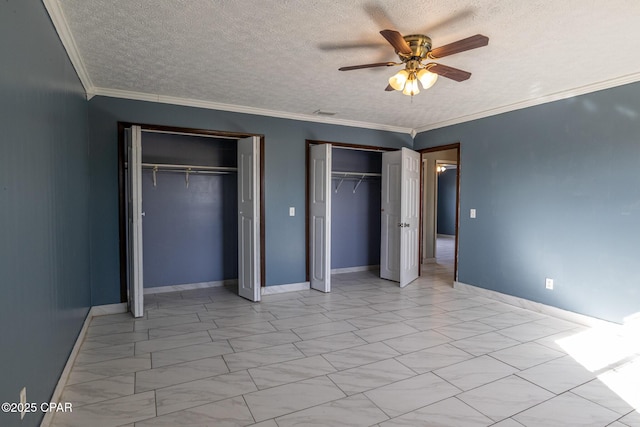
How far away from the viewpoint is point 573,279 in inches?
152

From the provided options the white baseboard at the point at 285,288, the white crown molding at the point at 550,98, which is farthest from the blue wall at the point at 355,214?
the white crown molding at the point at 550,98

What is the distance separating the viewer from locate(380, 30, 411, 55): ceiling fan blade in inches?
86.0

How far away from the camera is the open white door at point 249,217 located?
445 cm


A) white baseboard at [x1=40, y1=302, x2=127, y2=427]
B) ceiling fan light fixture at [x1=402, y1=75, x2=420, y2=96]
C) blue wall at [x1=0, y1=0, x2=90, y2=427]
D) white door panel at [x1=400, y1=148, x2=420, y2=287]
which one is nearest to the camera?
blue wall at [x1=0, y1=0, x2=90, y2=427]

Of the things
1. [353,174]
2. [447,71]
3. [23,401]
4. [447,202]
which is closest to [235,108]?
[353,174]

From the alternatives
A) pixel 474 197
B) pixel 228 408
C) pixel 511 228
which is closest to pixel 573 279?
pixel 511 228

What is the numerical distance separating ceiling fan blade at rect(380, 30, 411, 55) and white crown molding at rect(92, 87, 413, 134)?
264 centimetres

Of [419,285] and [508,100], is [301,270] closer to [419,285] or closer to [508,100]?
[419,285]

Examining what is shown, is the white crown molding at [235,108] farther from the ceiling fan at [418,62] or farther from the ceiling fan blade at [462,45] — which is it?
the ceiling fan blade at [462,45]

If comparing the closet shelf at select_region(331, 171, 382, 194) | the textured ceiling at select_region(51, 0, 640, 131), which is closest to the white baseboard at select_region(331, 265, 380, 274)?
the closet shelf at select_region(331, 171, 382, 194)

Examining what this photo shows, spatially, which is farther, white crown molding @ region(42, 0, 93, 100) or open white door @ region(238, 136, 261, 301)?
open white door @ region(238, 136, 261, 301)

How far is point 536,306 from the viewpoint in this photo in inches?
165

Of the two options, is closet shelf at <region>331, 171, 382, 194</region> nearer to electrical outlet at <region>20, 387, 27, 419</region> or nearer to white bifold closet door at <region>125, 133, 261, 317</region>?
white bifold closet door at <region>125, 133, 261, 317</region>

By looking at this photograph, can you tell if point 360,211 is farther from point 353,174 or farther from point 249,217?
point 249,217
